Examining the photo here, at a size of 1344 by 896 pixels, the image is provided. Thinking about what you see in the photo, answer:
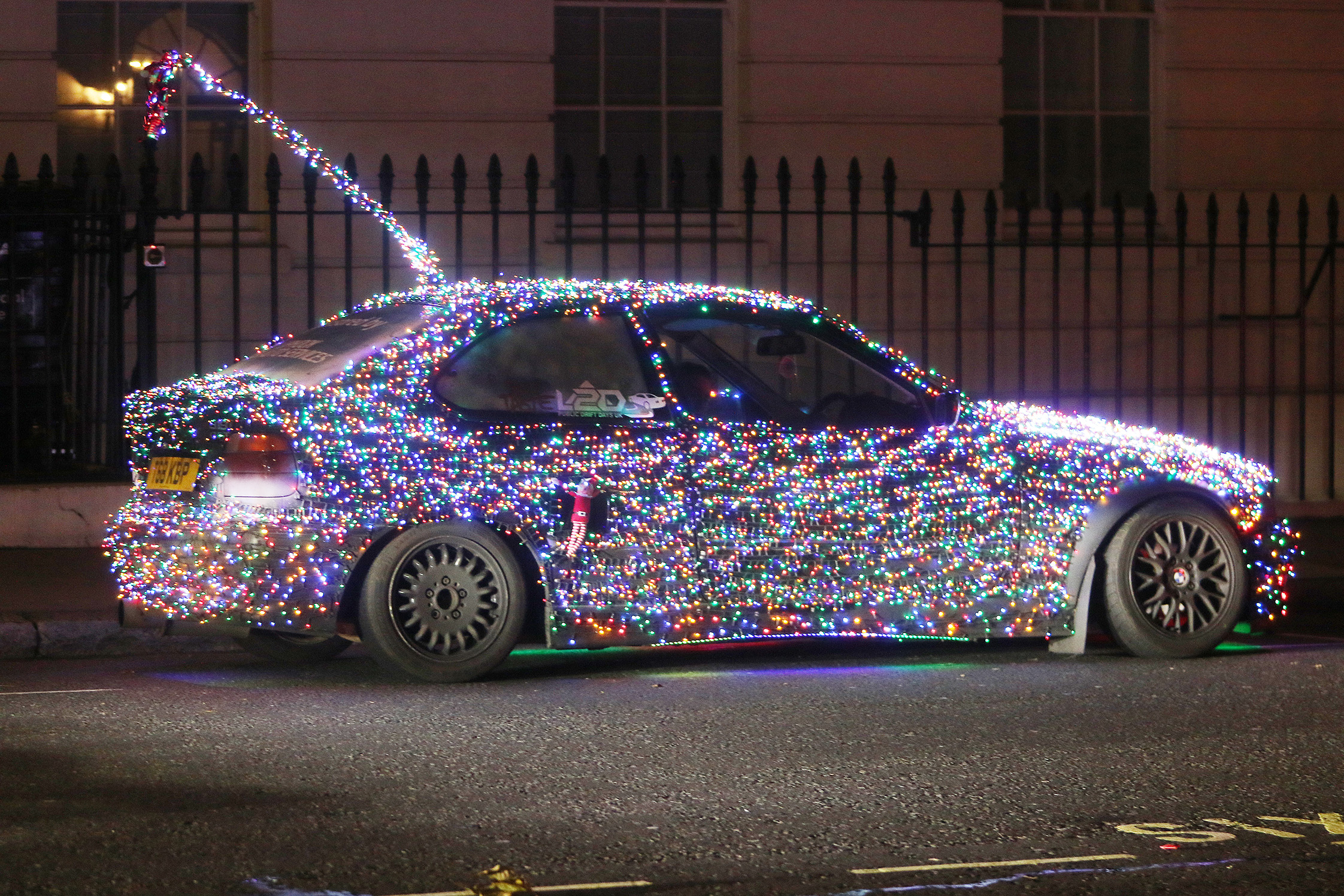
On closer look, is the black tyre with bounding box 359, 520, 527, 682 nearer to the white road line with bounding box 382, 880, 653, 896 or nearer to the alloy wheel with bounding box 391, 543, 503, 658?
the alloy wheel with bounding box 391, 543, 503, 658

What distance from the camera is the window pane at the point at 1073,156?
582 inches

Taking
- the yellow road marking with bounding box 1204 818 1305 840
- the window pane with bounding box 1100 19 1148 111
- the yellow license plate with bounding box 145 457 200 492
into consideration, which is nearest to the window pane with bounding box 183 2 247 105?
the window pane with bounding box 1100 19 1148 111

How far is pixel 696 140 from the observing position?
557 inches

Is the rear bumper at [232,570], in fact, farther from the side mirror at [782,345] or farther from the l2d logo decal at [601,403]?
the side mirror at [782,345]

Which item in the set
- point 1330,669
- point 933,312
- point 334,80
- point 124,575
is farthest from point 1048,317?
point 124,575

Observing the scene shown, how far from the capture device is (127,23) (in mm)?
13484

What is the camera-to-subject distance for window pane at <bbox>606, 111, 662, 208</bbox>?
14086 mm

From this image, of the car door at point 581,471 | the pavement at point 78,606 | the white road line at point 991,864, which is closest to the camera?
the white road line at point 991,864

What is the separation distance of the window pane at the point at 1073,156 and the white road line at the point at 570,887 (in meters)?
11.0

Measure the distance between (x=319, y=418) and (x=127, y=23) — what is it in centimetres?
747

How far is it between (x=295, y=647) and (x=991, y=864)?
398cm

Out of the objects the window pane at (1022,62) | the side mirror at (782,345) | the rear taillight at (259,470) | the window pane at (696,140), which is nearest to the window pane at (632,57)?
the window pane at (696,140)

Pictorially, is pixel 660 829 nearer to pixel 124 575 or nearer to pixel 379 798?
pixel 379 798

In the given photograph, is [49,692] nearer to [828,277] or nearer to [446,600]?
[446,600]
